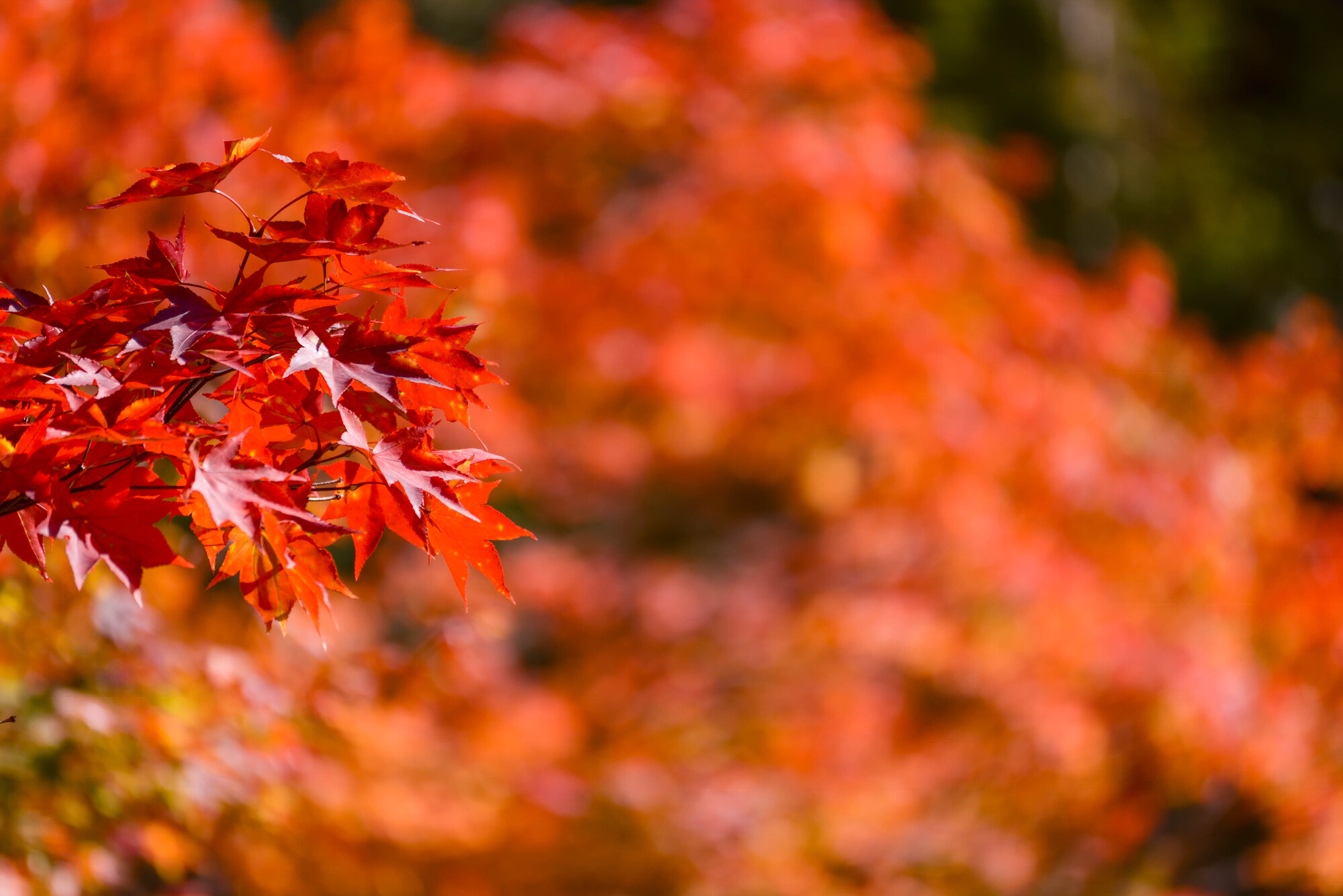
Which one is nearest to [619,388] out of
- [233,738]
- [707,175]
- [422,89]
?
[707,175]

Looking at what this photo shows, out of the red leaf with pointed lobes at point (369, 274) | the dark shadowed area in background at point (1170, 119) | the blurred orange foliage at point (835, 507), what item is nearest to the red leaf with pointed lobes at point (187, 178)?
the red leaf with pointed lobes at point (369, 274)

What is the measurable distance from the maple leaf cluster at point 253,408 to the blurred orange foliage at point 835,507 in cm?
189

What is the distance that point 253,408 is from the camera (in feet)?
3.03

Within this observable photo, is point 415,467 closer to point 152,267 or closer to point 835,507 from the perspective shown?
point 152,267

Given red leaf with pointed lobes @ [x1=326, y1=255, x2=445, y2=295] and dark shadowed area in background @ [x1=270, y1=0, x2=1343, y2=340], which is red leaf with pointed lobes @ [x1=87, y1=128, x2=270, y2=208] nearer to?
red leaf with pointed lobes @ [x1=326, y1=255, x2=445, y2=295]

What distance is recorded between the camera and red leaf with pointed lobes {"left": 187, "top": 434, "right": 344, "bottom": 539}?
79cm

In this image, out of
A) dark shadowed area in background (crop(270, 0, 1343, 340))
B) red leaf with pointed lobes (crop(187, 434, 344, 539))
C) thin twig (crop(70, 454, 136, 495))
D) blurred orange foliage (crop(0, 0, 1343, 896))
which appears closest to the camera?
red leaf with pointed lobes (crop(187, 434, 344, 539))

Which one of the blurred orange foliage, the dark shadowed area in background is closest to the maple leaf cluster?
the blurred orange foliage

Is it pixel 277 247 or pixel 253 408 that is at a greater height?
pixel 277 247

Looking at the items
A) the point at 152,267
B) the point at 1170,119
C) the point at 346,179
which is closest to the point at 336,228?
the point at 346,179

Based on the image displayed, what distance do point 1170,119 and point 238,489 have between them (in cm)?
1056

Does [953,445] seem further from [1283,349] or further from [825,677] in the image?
[1283,349]

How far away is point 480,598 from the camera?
341 centimetres

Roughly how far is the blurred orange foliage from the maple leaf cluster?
1.89 meters
